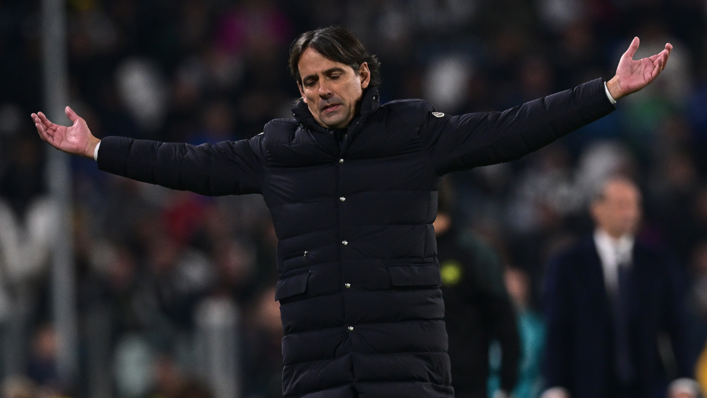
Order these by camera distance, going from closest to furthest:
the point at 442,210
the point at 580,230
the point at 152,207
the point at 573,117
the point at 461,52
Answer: the point at 573,117 < the point at 442,210 < the point at 580,230 < the point at 152,207 < the point at 461,52

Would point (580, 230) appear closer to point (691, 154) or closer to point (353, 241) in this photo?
point (691, 154)

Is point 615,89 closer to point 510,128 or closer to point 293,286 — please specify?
point 510,128

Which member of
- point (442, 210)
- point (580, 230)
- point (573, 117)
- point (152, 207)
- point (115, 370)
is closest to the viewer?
point (573, 117)

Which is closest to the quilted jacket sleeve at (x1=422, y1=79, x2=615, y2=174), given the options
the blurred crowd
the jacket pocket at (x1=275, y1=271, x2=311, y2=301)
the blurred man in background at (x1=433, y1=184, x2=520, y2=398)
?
the jacket pocket at (x1=275, y1=271, x2=311, y2=301)

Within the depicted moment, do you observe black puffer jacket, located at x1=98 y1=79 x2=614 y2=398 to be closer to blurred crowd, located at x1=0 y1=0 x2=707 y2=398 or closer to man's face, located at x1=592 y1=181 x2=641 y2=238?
man's face, located at x1=592 y1=181 x2=641 y2=238

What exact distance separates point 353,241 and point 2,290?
6162 millimetres

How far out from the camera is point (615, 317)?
578 cm

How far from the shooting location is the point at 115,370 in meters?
8.91

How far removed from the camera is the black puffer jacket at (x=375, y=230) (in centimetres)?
371

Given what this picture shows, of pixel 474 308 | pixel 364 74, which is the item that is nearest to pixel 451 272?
pixel 474 308

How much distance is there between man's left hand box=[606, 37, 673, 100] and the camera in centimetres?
366

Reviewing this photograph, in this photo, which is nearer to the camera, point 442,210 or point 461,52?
point 442,210

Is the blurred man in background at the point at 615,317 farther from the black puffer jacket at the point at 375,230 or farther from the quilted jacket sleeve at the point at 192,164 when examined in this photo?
the quilted jacket sleeve at the point at 192,164

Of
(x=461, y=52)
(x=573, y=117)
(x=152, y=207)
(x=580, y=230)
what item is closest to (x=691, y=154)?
(x=580, y=230)
